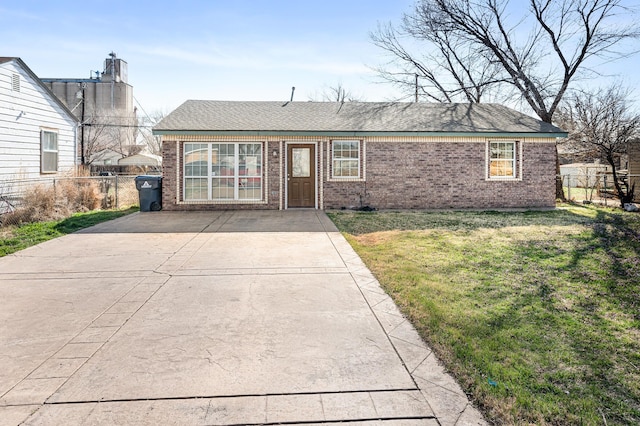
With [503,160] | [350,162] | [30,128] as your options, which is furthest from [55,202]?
[503,160]

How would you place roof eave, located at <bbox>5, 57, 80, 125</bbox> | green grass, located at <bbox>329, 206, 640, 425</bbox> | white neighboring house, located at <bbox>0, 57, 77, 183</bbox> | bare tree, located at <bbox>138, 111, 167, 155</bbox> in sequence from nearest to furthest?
green grass, located at <bbox>329, 206, 640, 425</bbox>, white neighboring house, located at <bbox>0, 57, 77, 183</bbox>, roof eave, located at <bbox>5, 57, 80, 125</bbox>, bare tree, located at <bbox>138, 111, 167, 155</bbox>

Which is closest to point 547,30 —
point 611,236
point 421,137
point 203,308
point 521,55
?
point 521,55

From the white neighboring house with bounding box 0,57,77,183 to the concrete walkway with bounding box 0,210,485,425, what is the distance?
25.3ft

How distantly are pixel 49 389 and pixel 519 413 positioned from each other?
326 cm

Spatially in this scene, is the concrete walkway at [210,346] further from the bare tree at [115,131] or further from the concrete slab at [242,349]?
the bare tree at [115,131]

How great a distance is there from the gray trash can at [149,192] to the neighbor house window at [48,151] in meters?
3.71

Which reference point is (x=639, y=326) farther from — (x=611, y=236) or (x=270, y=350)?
(x=611, y=236)

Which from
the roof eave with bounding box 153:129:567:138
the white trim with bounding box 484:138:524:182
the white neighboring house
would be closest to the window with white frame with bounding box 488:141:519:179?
the white trim with bounding box 484:138:524:182

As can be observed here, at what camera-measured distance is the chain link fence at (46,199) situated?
11383 mm

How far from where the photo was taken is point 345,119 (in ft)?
52.3

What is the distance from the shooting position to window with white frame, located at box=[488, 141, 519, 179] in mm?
15383

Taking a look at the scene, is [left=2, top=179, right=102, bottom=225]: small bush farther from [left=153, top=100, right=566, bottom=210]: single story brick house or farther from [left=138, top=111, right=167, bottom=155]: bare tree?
[left=138, top=111, right=167, bottom=155]: bare tree

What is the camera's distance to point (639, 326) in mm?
4141

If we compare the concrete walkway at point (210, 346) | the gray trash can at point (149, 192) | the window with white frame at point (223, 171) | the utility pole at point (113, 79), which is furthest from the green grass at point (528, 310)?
the utility pole at point (113, 79)
